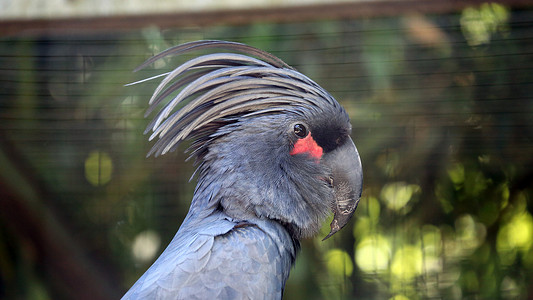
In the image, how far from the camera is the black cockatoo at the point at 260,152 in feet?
3.93

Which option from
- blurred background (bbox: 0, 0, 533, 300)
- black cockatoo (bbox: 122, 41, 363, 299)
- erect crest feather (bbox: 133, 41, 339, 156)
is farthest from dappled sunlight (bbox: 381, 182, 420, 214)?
erect crest feather (bbox: 133, 41, 339, 156)

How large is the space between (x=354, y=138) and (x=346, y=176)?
2.81ft

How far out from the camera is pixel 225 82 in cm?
125

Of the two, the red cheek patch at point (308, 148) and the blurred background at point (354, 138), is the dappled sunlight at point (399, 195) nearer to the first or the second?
the blurred background at point (354, 138)

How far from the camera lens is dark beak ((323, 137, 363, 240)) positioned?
128cm

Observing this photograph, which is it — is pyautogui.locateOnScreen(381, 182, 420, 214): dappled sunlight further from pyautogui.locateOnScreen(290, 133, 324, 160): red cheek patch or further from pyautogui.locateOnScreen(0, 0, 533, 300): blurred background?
pyautogui.locateOnScreen(290, 133, 324, 160): red cheek patch

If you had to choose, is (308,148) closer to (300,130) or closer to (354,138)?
(300,130)

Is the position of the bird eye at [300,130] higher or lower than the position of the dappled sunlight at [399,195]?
higher

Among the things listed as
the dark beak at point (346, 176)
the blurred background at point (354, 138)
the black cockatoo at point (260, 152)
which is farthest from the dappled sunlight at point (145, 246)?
the dark beak at point (346, 176)

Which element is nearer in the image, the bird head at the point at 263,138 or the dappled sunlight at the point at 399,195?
the bird head at the point at 263,138

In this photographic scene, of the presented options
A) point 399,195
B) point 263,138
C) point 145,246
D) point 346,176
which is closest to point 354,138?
point 399,195

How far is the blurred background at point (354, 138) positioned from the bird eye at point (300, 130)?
0.71m

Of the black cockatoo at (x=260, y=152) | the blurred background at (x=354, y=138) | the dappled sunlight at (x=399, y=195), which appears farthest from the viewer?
the dappled sunlight at (x=399, y=195)

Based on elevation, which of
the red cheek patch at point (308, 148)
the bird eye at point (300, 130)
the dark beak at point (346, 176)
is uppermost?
the bird eye at point (300, 130)
